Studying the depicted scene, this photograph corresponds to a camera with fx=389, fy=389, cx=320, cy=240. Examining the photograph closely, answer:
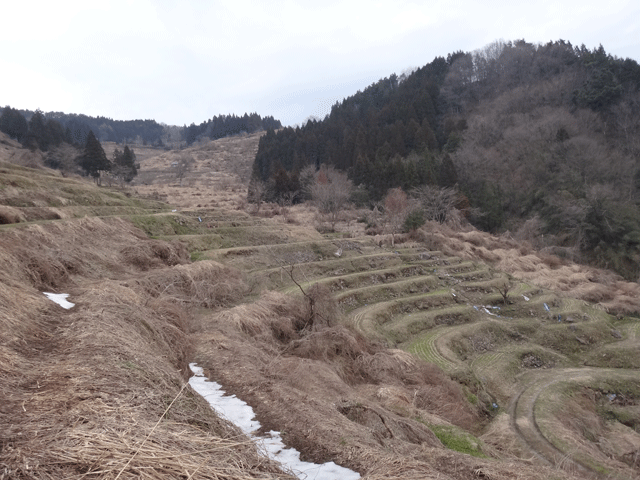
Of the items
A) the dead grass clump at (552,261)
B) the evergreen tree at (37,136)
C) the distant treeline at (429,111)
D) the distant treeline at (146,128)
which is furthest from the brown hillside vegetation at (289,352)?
the distant treeline at (146,128)

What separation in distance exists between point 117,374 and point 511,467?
185 inches

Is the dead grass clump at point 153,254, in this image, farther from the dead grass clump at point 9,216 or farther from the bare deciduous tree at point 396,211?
the bare deciduous tree at point 396,211

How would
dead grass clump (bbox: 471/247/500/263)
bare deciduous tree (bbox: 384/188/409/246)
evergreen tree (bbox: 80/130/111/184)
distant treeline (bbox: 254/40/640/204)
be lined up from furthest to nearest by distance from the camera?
distant treeline (bbox: 254/40/640/204)
evergreen tree (bbox: 80/130/111/184)
bare deciduous tree (bbox: 384/188/409/246)
dead grass clump (bbox: 471/247/500/263)

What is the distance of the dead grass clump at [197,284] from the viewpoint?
12.1 metres

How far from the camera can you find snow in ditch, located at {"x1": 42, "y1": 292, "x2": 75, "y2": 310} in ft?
23.7

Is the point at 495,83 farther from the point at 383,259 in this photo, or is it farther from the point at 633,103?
the point at 383,259

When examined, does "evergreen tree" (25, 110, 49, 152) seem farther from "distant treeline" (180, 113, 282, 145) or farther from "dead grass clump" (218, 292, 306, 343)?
"distant treeline" (180, 113, 282, 145)

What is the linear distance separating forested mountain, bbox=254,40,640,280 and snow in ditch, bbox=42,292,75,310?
3991 cm

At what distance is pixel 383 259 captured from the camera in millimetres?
24781

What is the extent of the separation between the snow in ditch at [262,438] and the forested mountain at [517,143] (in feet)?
127

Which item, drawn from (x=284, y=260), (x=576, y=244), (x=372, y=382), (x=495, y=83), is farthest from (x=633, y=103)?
(x=372, y=382)

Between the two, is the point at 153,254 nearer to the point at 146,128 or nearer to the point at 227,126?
the point at 227,126

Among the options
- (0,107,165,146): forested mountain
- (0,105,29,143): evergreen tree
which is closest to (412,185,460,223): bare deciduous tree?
(0,105,29,143): evergreen tree

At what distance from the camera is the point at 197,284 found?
13.6m
